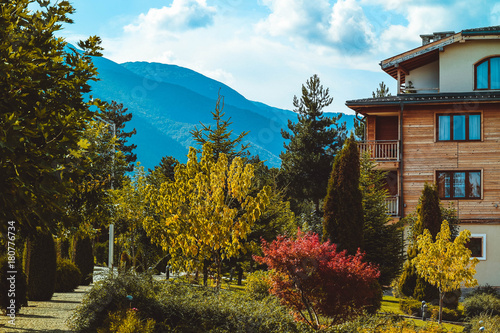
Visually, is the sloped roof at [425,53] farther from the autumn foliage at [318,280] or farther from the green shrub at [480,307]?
the autumn foliage at [318,280]

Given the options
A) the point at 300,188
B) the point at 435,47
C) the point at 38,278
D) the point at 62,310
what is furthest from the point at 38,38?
the point at 300,188

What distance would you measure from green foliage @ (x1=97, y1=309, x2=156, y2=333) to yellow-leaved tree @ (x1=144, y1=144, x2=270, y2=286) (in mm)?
3876

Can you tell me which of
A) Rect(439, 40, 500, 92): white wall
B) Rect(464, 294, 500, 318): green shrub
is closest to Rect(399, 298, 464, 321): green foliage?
Rect(464, 294, 500, 318): green shrub

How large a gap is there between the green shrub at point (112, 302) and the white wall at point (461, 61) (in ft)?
74.8

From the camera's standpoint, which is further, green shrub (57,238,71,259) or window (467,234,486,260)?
window (467,234,486,260)

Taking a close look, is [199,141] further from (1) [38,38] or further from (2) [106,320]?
(1) [38,38]

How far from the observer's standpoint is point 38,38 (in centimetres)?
852

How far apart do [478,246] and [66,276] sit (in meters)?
19.2

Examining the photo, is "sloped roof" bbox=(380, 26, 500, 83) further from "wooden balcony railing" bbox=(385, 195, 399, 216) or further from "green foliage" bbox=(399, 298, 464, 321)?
"green foliage" bbox=(399, 298, 464, 321)

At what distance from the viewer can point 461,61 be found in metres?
29.9

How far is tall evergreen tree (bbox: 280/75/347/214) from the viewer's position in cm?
4469

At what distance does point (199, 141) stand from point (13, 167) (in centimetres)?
1694

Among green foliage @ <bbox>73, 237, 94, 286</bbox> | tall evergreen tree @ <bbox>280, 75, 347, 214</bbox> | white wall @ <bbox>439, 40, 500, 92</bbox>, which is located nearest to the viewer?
green foliage @ <bbox>73, 237, 94, 286</bbox>

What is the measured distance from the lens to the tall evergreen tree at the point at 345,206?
1861 cm
